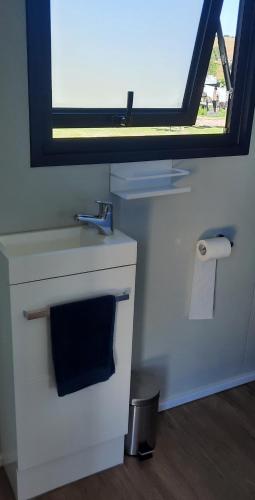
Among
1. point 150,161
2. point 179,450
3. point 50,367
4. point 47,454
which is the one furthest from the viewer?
point 179,450

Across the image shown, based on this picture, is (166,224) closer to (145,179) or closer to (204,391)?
(145,179)

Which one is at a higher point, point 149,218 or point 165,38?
point 165,38

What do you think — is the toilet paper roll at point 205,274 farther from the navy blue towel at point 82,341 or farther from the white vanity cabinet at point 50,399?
the navy blue towel at point 82,341

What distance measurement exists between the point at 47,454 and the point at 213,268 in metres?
1.08

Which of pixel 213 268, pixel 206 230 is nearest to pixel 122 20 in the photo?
pixel 206 230

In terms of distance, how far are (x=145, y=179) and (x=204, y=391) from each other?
1.26 m

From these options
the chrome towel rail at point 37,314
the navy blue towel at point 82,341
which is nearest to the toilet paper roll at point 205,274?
the navy blue towel at point 82,341

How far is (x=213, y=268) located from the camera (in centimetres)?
221

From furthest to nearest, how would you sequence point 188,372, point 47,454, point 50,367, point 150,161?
point 188,372 < point 150,161 < point 47,454 < point 50,367

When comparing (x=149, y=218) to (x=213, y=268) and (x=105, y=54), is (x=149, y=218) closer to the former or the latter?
(x=213, y=268)

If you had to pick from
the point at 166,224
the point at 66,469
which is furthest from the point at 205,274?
the point at 66,469

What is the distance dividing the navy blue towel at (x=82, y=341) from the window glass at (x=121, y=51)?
2.52ft

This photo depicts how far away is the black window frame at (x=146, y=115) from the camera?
1554mm

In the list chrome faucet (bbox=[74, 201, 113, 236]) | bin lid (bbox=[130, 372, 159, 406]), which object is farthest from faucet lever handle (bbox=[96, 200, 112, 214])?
bin lid (bbox=[130, 372, 159, 406])
